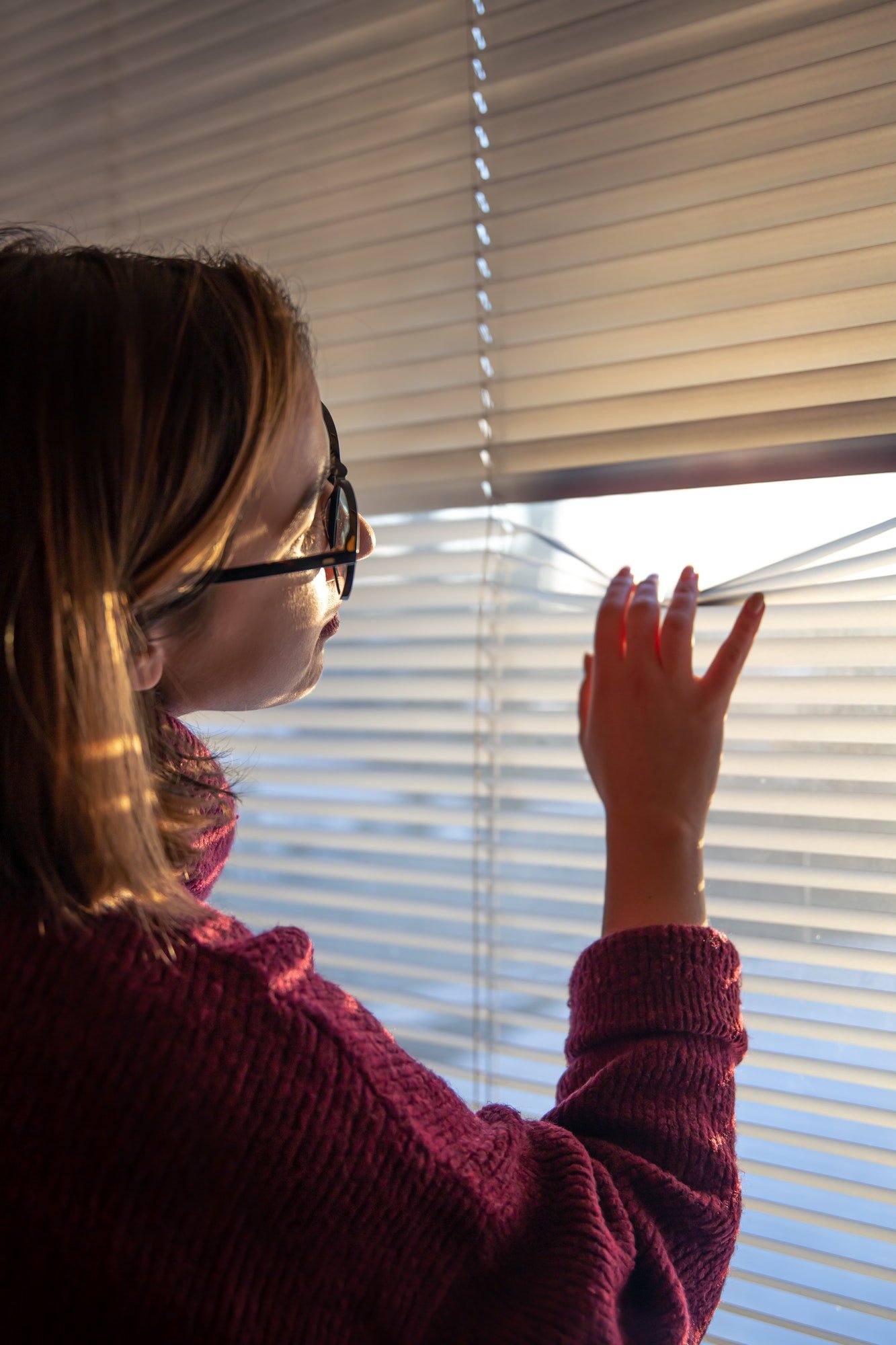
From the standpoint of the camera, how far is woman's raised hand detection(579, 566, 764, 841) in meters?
0.95

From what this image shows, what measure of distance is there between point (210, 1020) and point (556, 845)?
627mm

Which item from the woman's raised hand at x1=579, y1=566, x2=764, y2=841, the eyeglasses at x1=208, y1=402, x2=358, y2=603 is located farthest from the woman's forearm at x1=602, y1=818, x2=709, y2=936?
the eyeglasses at x1=208, y1=402, x2=358, y2=603

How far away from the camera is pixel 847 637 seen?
3.39ft

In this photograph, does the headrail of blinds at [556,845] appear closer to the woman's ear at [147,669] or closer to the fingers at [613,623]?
the fingers at [613,623]

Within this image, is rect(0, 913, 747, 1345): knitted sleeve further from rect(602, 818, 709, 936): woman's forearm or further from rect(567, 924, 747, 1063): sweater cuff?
rect(602, 818, 709, 936): woman's forearm

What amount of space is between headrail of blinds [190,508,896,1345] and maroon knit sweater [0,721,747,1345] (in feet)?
1.15

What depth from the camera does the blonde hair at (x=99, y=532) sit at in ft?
2.29

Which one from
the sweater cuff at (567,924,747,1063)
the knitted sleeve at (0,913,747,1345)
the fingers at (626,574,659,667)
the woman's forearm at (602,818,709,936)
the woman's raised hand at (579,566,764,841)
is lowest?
the knitted sleeve at (0,913,747,1345)

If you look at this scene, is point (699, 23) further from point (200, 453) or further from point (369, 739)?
point (369, 739)

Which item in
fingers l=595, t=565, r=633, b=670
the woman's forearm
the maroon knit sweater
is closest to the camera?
the maroon knit sweater

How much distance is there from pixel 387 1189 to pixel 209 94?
1.42 metres

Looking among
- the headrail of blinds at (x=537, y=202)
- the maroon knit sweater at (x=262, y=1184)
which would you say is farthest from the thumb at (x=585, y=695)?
the maroon knit sweater at (x=262, y=1184)

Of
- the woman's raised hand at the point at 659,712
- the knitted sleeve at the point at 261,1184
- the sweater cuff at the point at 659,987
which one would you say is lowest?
the knitted sleeve at the point at 261,1184

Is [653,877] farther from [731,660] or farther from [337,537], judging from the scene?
[337,537]
